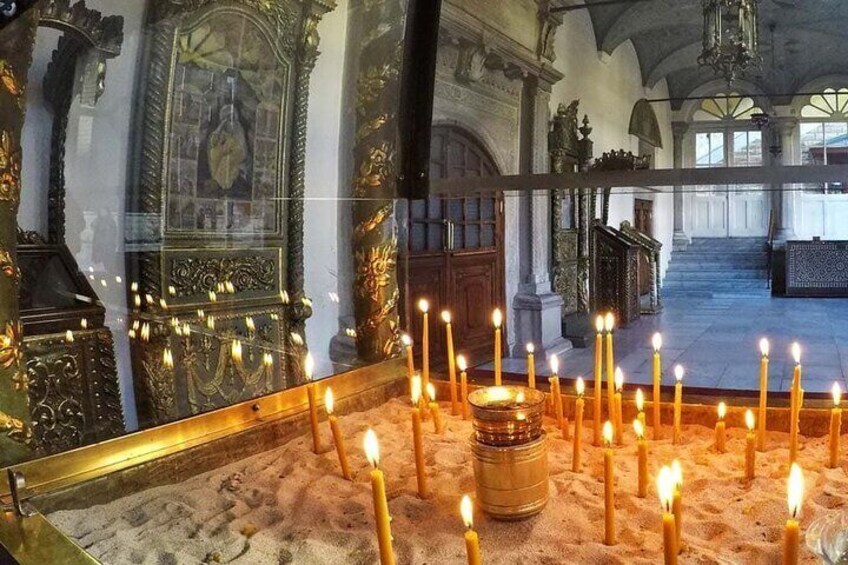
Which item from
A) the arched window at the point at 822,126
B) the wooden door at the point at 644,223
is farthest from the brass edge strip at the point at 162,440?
the arched window at the point at 822,126

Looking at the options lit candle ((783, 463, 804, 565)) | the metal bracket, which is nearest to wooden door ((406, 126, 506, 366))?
the metal bracket

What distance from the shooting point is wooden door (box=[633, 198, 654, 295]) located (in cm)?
1062

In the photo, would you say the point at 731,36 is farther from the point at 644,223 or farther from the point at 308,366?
the point at 308,366

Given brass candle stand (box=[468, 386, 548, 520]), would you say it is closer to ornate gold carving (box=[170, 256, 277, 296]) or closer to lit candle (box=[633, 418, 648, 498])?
lit candle (box=[633, 418, 648, 498])

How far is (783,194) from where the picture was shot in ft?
51.3

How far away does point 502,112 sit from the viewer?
7.95m

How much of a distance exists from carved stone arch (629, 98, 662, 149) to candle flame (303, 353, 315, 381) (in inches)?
428

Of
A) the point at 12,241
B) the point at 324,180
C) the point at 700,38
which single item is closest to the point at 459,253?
the point at 324,180

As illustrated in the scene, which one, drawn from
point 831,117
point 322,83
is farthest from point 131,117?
point 831,117

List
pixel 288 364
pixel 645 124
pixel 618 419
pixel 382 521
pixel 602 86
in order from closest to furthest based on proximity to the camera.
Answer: pixel 382 521
pixel 618 419
pixel 288 364
pixel 602 86
pixel 645 124

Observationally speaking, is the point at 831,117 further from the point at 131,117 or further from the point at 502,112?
the point at 131,117

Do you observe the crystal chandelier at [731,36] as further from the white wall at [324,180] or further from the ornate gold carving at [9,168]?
the ornate gold carving at [9,168]

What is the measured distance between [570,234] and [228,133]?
7.36m

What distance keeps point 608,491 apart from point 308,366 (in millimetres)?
1551
